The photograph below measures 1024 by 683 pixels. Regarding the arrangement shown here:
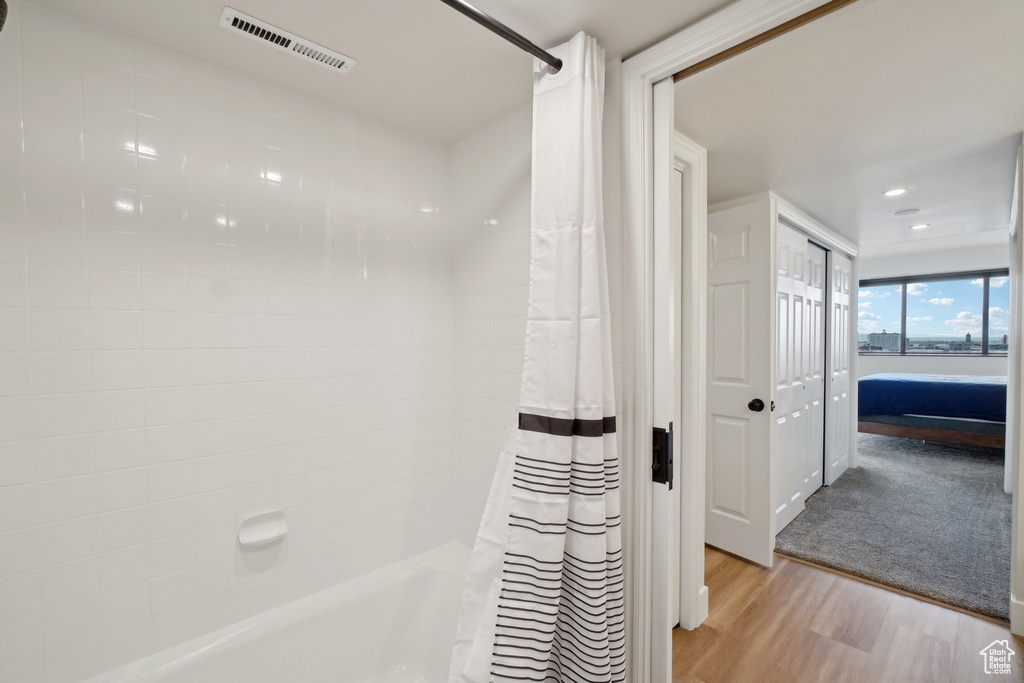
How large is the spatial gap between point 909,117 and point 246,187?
2.49m

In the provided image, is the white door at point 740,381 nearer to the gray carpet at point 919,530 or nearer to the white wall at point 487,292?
the gray carpet at point 919,530

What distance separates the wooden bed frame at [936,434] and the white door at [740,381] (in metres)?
3.58

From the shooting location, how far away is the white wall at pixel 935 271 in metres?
5.43

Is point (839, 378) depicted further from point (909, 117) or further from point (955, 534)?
point (909, 117)

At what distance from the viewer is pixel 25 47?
1167mm

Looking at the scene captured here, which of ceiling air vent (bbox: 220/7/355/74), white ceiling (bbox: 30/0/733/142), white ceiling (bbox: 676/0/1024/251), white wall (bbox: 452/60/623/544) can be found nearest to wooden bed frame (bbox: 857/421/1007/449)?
white ceiling (bbox: 676/0/1024/251)

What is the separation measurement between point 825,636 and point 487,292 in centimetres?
216

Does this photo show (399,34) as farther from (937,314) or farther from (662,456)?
(937,314)

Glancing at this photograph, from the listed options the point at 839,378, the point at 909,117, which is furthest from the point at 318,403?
the point at 839,378

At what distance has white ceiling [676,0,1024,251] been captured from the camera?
1.25m

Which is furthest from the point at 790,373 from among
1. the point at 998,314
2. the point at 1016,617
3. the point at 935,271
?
the point at 998,314

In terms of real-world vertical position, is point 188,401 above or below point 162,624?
above

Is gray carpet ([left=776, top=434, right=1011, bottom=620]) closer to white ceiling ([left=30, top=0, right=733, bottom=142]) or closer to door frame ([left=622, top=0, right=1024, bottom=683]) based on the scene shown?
door frame ([left=622, top=0, right=1024, bottom=683])

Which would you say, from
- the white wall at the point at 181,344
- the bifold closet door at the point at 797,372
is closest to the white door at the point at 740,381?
the bifold closet door at the point at 797,372
